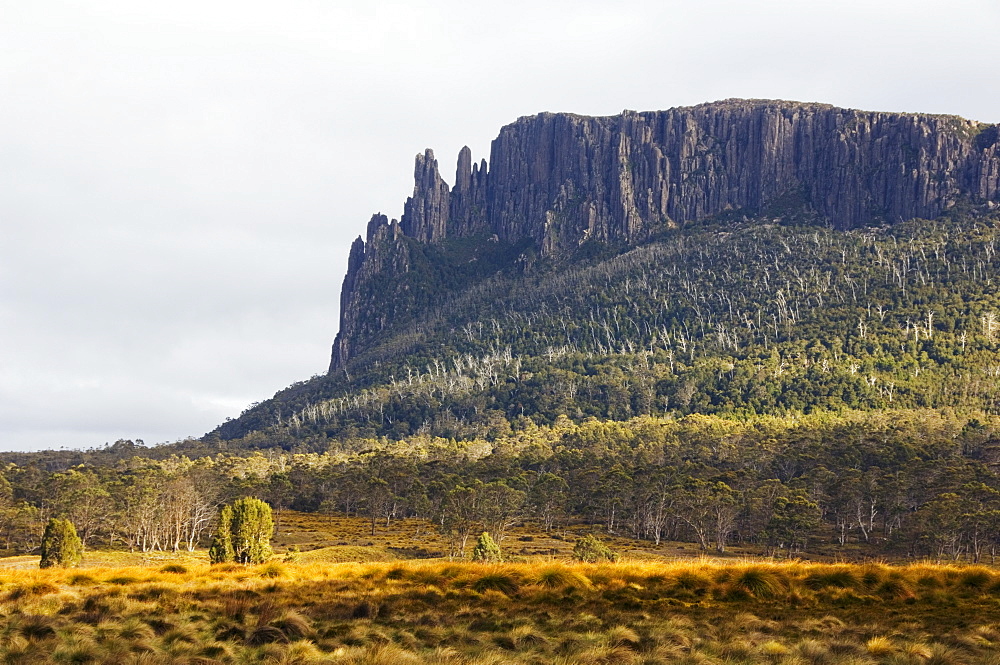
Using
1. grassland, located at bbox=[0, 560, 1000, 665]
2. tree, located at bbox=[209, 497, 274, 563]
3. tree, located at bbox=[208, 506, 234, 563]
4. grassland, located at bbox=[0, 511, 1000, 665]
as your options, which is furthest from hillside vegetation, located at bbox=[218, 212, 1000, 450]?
A: grassland, located at bbox=[0, 560, 1000, 665]

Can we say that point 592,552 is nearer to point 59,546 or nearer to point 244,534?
point 244,534

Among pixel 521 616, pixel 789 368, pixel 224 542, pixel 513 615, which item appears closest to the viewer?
pixel 521 616

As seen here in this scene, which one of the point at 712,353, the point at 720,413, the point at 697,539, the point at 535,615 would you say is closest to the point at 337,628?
the point at 535,615

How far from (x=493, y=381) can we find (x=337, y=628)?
183 metres

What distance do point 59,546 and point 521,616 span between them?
4981 centimetres

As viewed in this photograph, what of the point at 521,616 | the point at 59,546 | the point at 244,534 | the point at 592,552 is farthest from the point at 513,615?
the point at 59,546

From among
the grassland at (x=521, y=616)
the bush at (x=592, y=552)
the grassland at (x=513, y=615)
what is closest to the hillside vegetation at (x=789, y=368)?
the bush at (x=592, y=552)

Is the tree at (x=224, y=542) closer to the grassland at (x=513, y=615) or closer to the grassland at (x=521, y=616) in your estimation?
the grassland at (x=513, y=615)

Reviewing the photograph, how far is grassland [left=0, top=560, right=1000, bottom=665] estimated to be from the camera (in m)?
9.95

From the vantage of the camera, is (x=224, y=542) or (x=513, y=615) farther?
(x=224, y=542)

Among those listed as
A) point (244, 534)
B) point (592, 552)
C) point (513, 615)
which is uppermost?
point (513, 615)

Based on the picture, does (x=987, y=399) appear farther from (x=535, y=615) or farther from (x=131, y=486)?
(x=535, y=615)

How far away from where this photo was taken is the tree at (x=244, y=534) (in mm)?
47125

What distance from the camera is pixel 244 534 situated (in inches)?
1880
